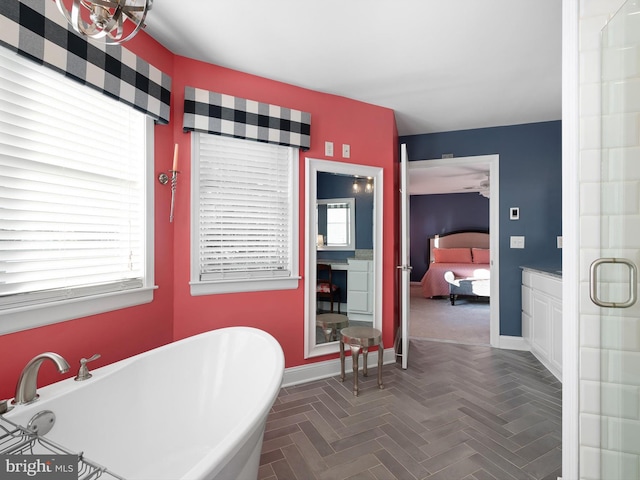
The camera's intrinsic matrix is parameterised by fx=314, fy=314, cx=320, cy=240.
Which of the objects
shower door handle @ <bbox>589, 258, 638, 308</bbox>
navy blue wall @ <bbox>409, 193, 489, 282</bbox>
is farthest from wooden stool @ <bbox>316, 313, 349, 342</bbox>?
navy blue wall @ <bbox>409, 193, 489, 282</bbox>

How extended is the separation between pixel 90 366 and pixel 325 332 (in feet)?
5.62

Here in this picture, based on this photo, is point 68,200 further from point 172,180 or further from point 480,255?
point 480,255

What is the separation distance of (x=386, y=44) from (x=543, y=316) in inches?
108

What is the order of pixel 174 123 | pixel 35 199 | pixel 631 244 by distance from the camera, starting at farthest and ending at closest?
pixel 174 123 < pixel 35 199 < pixel 631 244

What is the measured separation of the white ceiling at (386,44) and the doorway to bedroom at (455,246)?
3.90 ft

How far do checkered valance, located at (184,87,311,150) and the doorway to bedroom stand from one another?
69.4 inches

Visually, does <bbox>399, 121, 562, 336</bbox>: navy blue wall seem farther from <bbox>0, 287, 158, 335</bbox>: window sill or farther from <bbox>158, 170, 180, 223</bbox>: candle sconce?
<bbox>0, 287, 158, 335</bbox>: window sill

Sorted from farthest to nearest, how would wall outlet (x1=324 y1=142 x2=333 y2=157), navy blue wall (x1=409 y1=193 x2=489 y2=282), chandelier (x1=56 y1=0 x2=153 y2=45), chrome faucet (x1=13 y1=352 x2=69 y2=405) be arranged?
navy blue wall (x1=409 y1=193 x2=489 y2=282), wall outlet (x1=324 y1=142 x2=333 y2=157), chrome faucet (x1=13 y1=352 x2=69 y2=405), chandelier (x1=56 y1=0 x2=153 y2=45)

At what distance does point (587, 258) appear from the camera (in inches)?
50.1

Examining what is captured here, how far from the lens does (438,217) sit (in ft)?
27.6

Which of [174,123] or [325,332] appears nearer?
[174,123]

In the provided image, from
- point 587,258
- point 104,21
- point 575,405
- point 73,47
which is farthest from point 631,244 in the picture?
point 73,47

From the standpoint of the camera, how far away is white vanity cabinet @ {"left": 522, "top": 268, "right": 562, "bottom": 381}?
Answer: 267 centimetres

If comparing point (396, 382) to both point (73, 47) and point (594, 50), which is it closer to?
point (594, 50)
